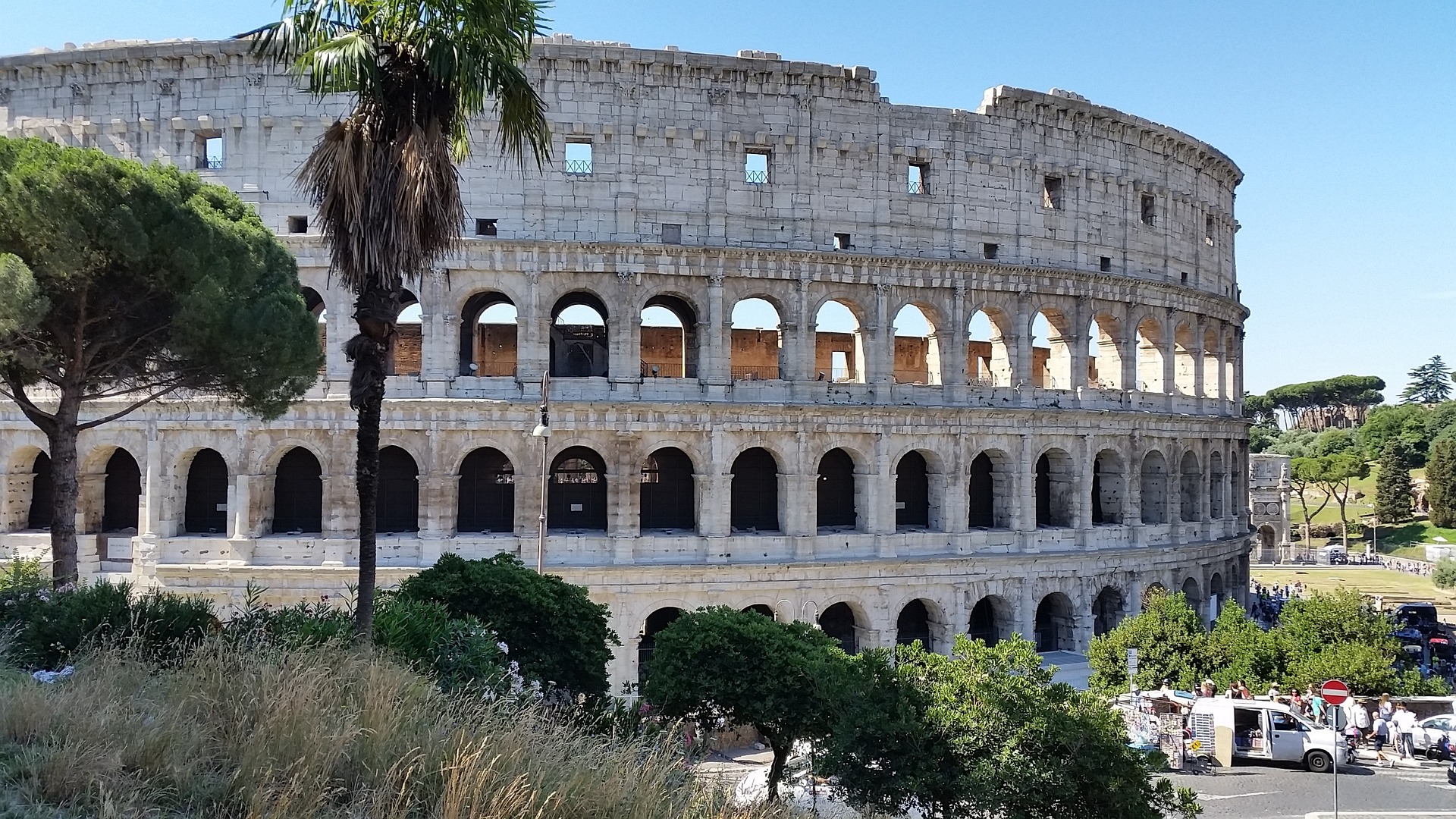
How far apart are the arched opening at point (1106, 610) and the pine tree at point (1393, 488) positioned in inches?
2066

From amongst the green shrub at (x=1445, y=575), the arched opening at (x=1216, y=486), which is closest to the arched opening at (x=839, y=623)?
the arched opening at (x=1216, y=486)

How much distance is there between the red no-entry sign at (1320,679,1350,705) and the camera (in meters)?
18.4

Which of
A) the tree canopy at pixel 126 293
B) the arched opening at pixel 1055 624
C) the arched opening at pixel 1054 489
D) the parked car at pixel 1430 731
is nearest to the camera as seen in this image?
the tree canopy at pixel 126 293

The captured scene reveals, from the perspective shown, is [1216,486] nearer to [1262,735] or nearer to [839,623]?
[1262,735]

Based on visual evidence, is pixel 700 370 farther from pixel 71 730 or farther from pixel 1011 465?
pixel 71 730

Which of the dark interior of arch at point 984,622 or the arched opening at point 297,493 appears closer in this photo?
the arched opening at point 297,493

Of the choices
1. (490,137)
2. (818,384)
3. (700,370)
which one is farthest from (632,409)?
(490,137)

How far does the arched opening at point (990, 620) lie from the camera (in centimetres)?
2377

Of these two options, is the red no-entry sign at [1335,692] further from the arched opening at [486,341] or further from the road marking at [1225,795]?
the arched opening at [486,341]

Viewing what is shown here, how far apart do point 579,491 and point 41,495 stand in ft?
45.7

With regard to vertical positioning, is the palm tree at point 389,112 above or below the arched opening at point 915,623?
above

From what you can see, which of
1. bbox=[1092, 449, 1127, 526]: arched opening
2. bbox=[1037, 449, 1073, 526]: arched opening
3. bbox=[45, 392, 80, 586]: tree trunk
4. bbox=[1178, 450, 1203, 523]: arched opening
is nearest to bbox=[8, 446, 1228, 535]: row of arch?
bbox=[1037, 449, 1073, 526]: arched opening

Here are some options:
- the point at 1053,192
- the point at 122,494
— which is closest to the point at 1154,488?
the point at 1053,192

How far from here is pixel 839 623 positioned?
77.6ft
